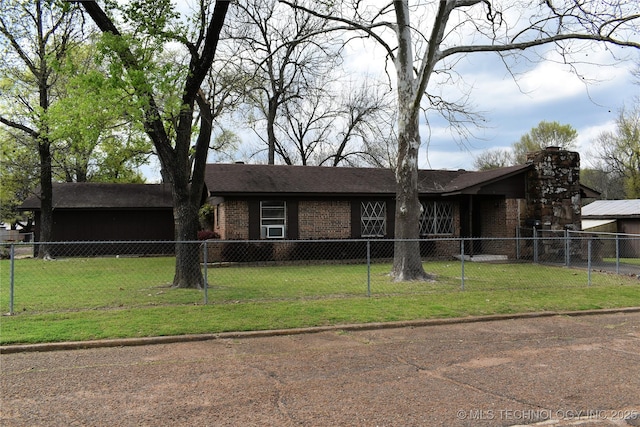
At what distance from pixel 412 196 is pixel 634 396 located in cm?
981

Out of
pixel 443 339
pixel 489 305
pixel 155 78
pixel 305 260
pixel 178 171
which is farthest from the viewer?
pixel 305 260

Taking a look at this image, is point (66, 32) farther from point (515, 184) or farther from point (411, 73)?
point (515, 184)

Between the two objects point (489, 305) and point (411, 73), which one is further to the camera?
point (411, 73)

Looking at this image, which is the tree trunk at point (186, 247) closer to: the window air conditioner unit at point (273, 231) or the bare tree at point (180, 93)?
the bare tree at point (180, 93)

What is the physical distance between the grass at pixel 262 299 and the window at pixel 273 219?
4.28 meters

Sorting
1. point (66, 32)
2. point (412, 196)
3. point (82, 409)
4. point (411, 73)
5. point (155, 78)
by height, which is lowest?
point (82, 409)

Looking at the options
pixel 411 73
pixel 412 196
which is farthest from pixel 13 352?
pixel 411 73

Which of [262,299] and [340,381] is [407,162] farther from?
[340,381]

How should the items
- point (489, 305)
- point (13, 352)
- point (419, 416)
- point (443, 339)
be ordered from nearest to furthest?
point (419, 416)
point (13, 352)
point (443, 339)
point (489, 305)

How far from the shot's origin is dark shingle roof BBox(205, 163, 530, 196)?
2023 cm

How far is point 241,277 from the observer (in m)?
14.8

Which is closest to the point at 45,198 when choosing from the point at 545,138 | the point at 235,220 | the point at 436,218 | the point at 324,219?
the point at 235,220

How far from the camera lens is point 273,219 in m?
20.7

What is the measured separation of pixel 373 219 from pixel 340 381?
1657cm
